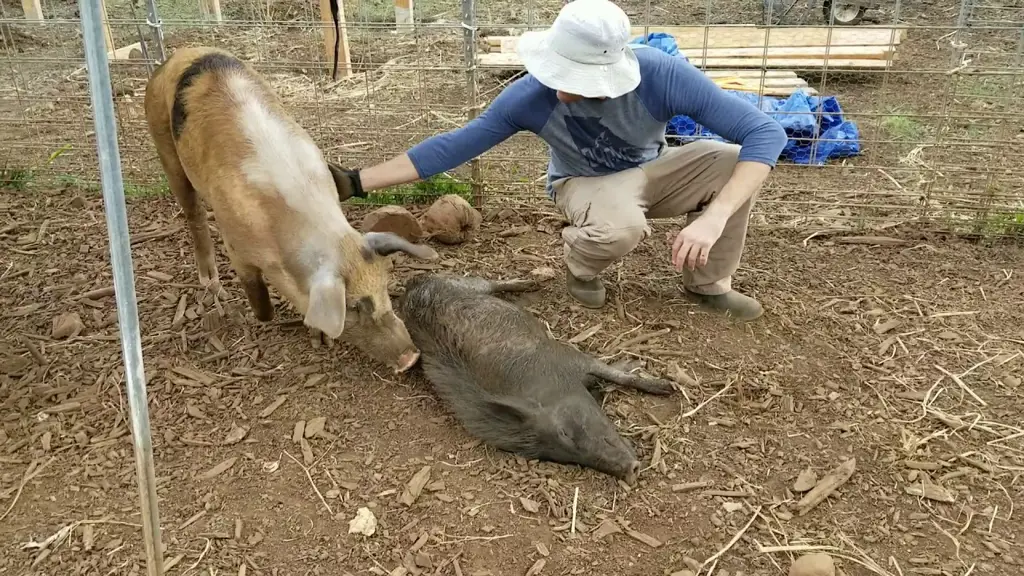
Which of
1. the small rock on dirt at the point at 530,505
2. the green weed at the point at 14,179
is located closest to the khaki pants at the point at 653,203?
the small rock on dirt at the point at 530,505

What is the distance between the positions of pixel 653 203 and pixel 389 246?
1.36 meters

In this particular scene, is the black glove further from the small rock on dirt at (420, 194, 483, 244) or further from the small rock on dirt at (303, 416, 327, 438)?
the small rock on dirt at (303, 416, 327, 438)

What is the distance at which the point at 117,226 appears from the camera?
1.66 m

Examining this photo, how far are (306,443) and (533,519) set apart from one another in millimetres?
1001

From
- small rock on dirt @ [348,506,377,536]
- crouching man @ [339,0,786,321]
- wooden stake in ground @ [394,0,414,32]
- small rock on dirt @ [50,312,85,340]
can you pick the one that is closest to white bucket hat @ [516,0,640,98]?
crouching man @ [339,0,786,321]

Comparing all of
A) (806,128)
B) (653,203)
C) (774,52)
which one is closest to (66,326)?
(653,203)

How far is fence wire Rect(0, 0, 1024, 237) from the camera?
485 cm

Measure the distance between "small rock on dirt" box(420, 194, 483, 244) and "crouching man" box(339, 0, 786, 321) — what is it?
2.23 feet

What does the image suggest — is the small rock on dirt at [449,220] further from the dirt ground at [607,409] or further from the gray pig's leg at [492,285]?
the gray pig's leg at [492,285]

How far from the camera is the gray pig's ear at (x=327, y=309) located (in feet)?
10.5

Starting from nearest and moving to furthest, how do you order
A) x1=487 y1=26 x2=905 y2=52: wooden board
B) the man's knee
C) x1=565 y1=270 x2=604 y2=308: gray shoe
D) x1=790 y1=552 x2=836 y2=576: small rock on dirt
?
x1=790 y1=552 x2=836 y2=576: small rock on dirt → the man's knee → x1=565 y1=270 x2=604 y2=308: gray shoe → x1=487 y1=26 x2=905 y2=52: wooden board

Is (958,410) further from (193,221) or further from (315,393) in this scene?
(193,221)

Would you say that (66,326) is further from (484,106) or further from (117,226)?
(484,106)

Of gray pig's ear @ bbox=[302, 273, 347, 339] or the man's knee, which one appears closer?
gray pig's ear @ bbox=[302, 273, 347, 339]
